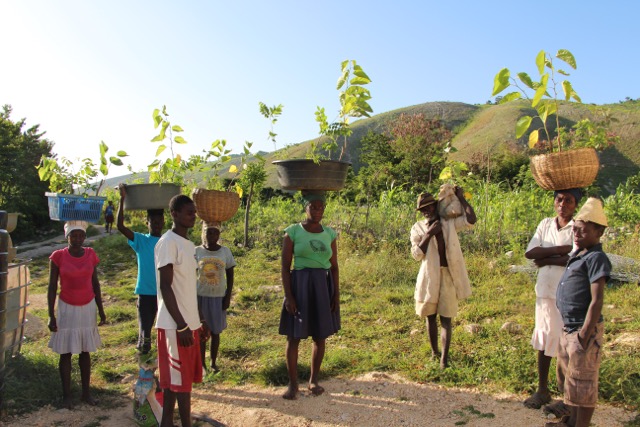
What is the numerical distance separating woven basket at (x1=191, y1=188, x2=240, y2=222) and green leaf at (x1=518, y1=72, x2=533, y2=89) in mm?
2398

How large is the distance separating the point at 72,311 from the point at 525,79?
3.74 m

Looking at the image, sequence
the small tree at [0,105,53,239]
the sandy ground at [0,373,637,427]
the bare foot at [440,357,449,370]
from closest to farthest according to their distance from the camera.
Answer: the sandy ground at [0,373,637,427] → the bare foot at [440,357,449,370] → the small tree at [0,105,53,239]

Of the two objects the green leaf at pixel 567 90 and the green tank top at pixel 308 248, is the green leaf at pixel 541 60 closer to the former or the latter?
the green leaf at pixel 567 90

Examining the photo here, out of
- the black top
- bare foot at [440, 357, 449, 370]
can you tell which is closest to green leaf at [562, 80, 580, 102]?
the black top

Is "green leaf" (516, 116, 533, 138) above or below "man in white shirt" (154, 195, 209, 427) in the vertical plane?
above

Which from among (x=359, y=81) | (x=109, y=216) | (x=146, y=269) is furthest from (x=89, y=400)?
(x=109, y=216)

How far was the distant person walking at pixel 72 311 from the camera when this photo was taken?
12.4 ft

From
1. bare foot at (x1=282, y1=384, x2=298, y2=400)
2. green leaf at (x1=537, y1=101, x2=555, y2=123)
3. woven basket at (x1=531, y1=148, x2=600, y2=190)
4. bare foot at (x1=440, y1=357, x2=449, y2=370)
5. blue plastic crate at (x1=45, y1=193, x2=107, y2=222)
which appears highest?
green leaf at (x1=537, y1=101, x2=555, y2=123)

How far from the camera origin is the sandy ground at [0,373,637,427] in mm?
3465

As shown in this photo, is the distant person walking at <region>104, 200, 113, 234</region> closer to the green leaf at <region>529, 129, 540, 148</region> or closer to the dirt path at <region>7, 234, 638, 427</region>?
the dirt path at <region>7, 234, 638, 427</region>

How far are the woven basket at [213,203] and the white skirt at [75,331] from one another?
115 cm

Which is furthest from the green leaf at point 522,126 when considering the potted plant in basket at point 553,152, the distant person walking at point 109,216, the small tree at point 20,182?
the small tree at point 20,182

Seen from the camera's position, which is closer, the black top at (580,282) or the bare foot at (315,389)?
the black top at (580,282)

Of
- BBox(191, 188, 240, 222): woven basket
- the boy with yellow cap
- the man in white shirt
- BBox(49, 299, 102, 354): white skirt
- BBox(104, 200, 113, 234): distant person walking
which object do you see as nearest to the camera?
the boy with yellow cap
